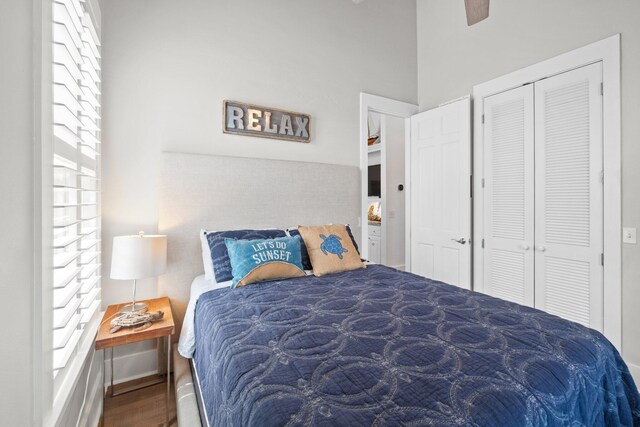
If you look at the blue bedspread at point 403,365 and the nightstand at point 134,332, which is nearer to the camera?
the blue bedspread at point 403,365

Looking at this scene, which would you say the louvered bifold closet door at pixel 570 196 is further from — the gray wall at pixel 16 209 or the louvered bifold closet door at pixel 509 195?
the gray wall at pixel 16 209

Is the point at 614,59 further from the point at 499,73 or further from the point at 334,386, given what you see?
the point at 334,386

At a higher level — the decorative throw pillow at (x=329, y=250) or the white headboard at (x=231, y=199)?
the white headboard at (x=231, y=199)

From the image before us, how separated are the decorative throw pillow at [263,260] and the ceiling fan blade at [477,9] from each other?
171 centimetres

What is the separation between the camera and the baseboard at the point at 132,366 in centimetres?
213

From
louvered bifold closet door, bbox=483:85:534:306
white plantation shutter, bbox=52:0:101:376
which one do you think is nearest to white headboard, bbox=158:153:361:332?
white plantation shutter, bbox=52:0:101:376

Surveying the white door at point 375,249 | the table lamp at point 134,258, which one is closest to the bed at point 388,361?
the table lamp at point 134,258

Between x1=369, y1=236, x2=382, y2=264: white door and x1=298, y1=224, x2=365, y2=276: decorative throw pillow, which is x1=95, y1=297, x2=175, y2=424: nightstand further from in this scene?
x1=369, y1=236, x2=382, y2=264: white door

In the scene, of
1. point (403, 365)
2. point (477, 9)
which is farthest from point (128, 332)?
point (477, 9)

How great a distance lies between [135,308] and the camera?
1993 millimetres

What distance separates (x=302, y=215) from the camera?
286 cm

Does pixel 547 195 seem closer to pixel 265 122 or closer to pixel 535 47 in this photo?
pixel 535 47

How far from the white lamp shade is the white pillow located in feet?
1.22

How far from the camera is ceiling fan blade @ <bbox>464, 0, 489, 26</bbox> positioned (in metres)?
1.53
